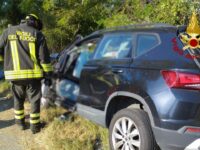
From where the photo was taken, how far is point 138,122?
15.0ft

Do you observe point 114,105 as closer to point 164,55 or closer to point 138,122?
point 138,122

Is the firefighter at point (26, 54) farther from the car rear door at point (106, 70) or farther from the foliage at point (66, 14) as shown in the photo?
the foliage at point (66, 14)

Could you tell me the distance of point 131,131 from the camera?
186 inches

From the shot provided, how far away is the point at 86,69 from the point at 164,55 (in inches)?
68.2

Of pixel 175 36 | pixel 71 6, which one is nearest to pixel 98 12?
pixel 71 6

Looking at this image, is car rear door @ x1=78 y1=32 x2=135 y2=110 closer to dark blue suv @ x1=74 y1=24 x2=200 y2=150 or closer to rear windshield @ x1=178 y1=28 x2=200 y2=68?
dark blue suv @ x1=74 y1=24 x2=200 y2=150

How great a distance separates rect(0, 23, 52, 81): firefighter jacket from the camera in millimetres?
6141

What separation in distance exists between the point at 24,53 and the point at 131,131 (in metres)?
2.36

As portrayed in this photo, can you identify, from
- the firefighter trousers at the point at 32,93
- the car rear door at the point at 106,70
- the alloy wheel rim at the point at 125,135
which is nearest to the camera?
the alloy wheel rim at the point at 125,135

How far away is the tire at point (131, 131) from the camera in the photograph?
4500mm

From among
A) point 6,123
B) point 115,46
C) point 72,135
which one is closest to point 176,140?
point 115,46

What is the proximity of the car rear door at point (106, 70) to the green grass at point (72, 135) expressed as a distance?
0.47 m

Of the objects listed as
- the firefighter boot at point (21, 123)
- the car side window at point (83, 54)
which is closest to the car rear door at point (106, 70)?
A: the car side window at point (83, 54)

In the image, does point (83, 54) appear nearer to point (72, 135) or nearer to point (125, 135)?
point (72, 135)
